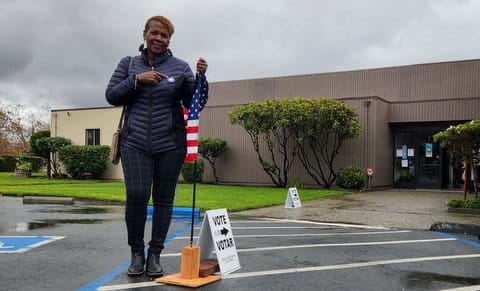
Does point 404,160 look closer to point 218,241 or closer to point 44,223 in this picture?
point 44,223

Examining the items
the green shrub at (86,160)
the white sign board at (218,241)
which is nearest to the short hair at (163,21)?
the white sign board at (218,241)

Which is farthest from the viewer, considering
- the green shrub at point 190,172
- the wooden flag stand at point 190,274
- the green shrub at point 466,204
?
the green shrub at point 190,172

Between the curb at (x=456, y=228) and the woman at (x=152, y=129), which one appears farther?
the curb at (x=456, y=228)

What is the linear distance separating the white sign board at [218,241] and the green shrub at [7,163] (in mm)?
40863

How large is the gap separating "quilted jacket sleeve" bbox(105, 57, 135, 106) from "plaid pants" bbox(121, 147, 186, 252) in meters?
0.46

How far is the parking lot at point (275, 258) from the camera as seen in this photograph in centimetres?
435

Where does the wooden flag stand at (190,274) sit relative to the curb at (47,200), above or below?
above

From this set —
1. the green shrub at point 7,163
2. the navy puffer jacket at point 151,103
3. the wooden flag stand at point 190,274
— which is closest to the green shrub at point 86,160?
the green shrub at point 7,163

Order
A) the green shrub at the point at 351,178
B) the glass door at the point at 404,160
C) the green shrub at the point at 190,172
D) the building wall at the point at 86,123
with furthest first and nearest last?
the building wall at the point at 86,123 < the green shrub at the point at 190,172 < the glass door at the point at 404,160 < the green shrub at the point at 351,178

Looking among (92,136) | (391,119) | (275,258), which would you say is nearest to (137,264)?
(275,258)

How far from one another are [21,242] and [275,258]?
3.27 m

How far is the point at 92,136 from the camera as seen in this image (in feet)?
98.8

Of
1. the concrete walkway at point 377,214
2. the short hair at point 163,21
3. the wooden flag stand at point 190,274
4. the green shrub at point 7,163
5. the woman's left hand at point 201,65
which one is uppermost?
the short hair at point 163,21

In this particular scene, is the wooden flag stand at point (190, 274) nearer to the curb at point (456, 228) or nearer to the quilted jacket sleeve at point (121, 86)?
the quilted jacket sleeve at point (121, 86)
